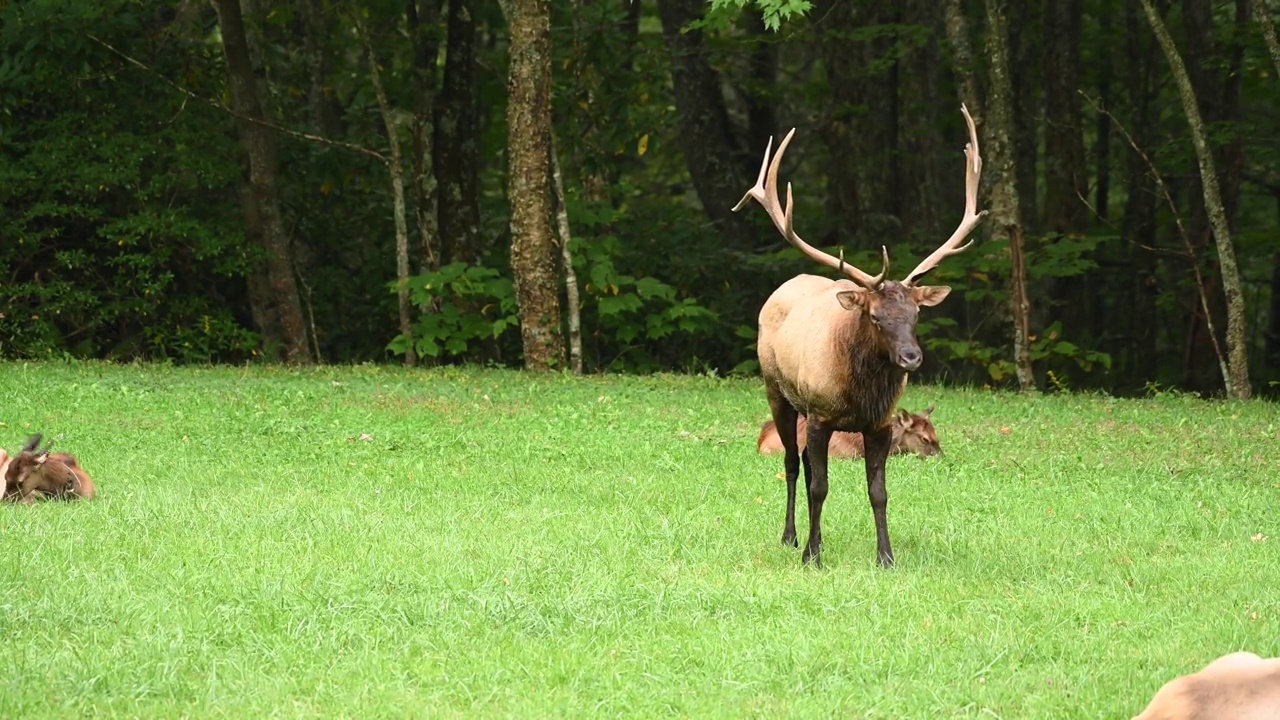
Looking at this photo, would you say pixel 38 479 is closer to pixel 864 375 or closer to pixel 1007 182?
pixel 864 375

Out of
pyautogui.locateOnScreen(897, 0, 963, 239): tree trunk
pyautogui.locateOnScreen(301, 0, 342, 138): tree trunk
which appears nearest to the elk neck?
pyautogui.locateOnScreen(897, 0, 963, 239): tree trunk

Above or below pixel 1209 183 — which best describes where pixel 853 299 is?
below

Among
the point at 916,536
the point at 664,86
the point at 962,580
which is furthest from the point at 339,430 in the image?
the point at 664,86

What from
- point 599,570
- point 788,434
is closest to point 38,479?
point 599,570

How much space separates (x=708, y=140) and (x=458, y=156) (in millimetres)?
4313

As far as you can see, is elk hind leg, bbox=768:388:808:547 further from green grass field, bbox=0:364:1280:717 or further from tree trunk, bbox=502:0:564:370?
tree trunk, bbox=502:0:564:370

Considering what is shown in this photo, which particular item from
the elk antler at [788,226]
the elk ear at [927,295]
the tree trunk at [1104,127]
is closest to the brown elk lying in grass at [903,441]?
the elk antler at [788,226]

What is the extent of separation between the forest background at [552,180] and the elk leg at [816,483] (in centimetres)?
912

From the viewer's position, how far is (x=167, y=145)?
66.8 ft

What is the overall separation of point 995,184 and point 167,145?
10265 millimetres

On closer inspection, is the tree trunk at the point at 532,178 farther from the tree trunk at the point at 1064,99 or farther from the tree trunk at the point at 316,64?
the tree trunk at the point at 1064,99

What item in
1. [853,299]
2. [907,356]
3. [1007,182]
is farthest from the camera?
[1007,182]

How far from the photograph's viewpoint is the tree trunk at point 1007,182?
57.1 feet

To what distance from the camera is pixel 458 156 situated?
830 inches
